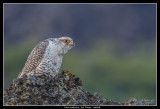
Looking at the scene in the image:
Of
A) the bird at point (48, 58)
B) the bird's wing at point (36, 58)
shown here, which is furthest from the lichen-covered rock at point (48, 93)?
the bird's wing at point (36, 58)

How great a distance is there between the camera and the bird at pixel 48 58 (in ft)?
37.5

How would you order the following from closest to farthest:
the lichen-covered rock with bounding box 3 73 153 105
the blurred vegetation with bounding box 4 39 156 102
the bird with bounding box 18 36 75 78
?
the lichen-covered rock with bounding box 3 73 153 105, the bird with bounding box 18 36 75 78, the blurred vegetation with bounding box 4 39 156 102

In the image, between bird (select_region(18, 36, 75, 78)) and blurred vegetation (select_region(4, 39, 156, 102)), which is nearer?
bird (select_region(18, 36, 75, 78))

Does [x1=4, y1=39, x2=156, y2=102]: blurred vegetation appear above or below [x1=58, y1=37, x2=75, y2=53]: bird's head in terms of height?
below

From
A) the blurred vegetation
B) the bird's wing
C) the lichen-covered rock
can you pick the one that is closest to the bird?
the bird's wing

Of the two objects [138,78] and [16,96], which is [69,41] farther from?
[138,78]

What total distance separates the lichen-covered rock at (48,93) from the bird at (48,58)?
1.17 m

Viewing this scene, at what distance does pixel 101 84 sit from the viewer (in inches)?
2571

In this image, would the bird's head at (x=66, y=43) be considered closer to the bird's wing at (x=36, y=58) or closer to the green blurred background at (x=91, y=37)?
the bird's wing at (x=36, y=58)

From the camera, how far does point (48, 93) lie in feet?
31.8

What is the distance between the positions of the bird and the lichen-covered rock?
45.9 inches

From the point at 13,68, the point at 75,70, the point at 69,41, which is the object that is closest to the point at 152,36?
the point at 75,70

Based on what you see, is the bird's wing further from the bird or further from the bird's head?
the bird's head

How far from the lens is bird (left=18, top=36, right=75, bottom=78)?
11430mm
